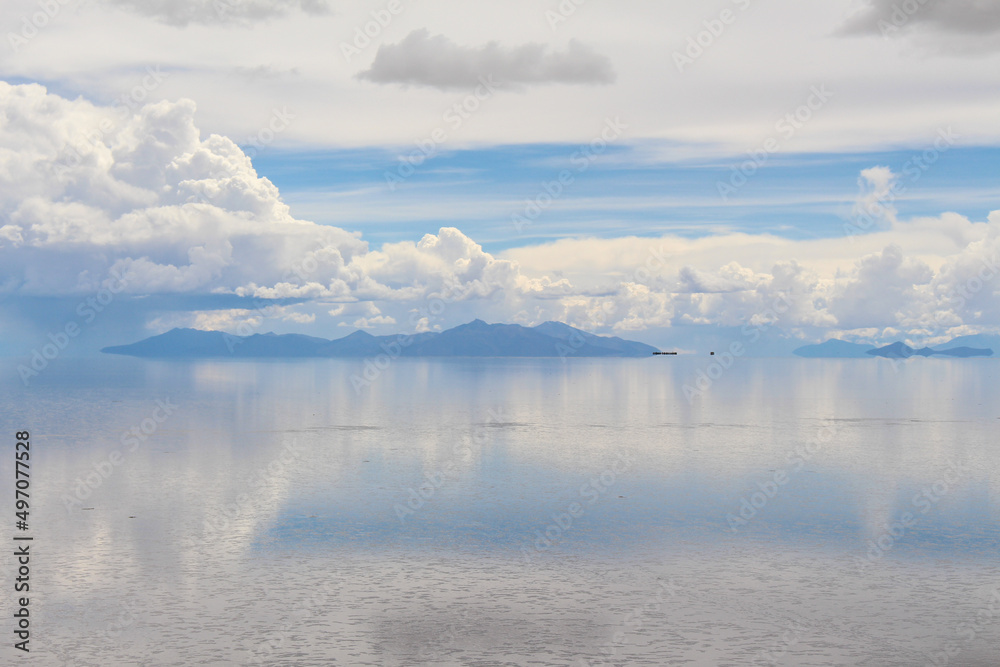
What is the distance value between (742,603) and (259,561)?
26996 millimetres

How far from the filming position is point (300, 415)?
147m

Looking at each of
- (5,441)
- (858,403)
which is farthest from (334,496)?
(858,403)

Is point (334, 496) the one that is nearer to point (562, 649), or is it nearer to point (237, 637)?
point (237, 637)

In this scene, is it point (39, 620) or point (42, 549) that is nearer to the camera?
point (39, 620)
